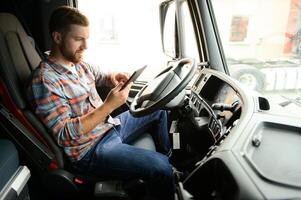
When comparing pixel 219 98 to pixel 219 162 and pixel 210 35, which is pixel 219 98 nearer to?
pixel 210 35

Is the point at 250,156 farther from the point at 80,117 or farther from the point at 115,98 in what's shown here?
the point at 80,117

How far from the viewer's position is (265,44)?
70.4 inches

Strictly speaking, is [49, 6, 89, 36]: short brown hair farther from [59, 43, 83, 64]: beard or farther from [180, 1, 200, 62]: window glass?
[180, 1, 200, 62]: window glass

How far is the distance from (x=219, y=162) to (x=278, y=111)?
16.3 inches

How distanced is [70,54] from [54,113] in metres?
0.34

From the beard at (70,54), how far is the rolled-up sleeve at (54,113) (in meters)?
0.20

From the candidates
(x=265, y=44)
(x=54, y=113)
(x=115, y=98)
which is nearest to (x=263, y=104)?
(x=115, y=98)

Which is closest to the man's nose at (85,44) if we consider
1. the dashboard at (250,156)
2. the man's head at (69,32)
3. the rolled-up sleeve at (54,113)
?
the man's head at (69,32)

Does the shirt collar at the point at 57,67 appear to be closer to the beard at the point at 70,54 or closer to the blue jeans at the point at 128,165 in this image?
the beard at the point at 70,54

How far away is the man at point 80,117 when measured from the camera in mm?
1377

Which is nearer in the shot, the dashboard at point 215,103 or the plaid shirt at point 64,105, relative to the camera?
the dashboard at point 215,103

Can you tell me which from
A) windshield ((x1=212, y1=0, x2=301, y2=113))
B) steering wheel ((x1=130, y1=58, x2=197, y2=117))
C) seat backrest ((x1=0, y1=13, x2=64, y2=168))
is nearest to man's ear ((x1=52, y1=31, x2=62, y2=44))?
seat backrest ((x1=0, y1=13, x2=64, y2=168))

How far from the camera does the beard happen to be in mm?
1533

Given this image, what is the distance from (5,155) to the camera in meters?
1.34
